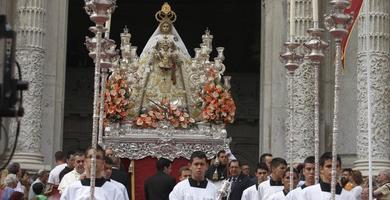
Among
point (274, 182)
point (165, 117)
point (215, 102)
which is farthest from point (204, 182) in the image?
point (215, 102)

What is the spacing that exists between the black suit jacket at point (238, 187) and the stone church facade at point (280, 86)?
244 inches

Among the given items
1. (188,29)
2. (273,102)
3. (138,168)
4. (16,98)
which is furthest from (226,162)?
(188,29)

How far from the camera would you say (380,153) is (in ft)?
77.8

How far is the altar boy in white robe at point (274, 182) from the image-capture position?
15274 millimetres

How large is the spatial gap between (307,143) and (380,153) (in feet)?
5.73

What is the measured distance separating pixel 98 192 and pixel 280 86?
543 inches

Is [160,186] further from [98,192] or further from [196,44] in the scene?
[196,44]

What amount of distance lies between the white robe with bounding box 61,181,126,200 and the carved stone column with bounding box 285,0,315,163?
40.0 ft

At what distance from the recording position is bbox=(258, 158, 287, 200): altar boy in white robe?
1527 centimetres

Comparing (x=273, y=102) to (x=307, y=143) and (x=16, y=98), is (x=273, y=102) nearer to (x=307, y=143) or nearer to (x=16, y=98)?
(x=307, y=143)

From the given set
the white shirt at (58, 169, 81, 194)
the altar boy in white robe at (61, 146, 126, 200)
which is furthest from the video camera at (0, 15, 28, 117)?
the white shirt at (58, 169, 81, 194)

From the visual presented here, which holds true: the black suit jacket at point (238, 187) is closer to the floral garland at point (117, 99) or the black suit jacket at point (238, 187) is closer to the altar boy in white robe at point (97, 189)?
the floral garland at point (117, 99)

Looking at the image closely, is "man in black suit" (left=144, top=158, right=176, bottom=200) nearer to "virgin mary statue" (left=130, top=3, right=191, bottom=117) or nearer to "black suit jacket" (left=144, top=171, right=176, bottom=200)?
"black suit jacket" (left=144, top=171, right=176, bottom=200)

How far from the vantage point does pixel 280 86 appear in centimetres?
2581
